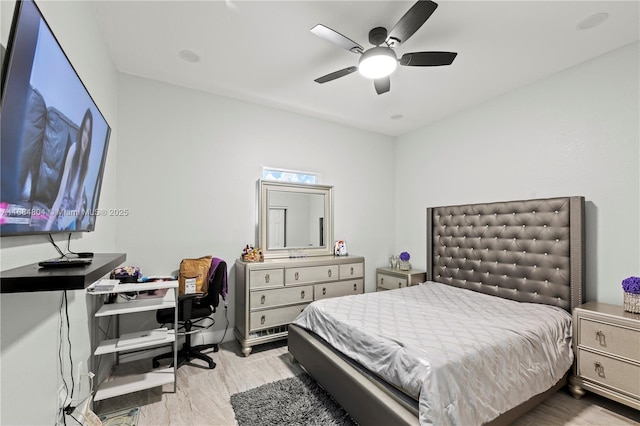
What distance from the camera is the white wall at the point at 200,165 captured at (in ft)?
9.77

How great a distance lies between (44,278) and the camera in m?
0.97

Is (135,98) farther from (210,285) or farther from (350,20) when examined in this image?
(350,20)

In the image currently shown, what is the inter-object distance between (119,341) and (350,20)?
3042mm

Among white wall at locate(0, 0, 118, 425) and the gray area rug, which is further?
the gray area rug

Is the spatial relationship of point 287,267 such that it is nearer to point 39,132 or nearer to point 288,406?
point 288,406

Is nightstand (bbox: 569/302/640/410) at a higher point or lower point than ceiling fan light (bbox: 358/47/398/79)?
lower

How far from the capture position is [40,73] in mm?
A: 1033

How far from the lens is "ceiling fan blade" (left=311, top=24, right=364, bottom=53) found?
6.25 feet

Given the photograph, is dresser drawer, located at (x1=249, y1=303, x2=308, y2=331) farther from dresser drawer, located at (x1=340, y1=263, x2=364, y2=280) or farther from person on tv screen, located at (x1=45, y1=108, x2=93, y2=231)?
person on tv screen, located at (x1=45, y1=108, x2=93, y2=231)

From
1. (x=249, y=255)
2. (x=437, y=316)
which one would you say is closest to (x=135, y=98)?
(x=249, y=255)

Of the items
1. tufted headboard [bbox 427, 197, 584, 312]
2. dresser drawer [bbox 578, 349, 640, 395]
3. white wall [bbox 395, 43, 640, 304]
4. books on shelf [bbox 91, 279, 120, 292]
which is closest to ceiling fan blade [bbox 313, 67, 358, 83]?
white wall [bbox 395, 43, 640, 304]

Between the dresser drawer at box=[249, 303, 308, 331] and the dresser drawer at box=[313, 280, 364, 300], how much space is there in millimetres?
274

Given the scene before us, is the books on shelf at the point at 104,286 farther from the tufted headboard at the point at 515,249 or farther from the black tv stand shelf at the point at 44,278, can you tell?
the tufted headboard at the point at 515,249

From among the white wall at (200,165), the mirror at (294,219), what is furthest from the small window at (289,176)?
the mirror at (294,219)
